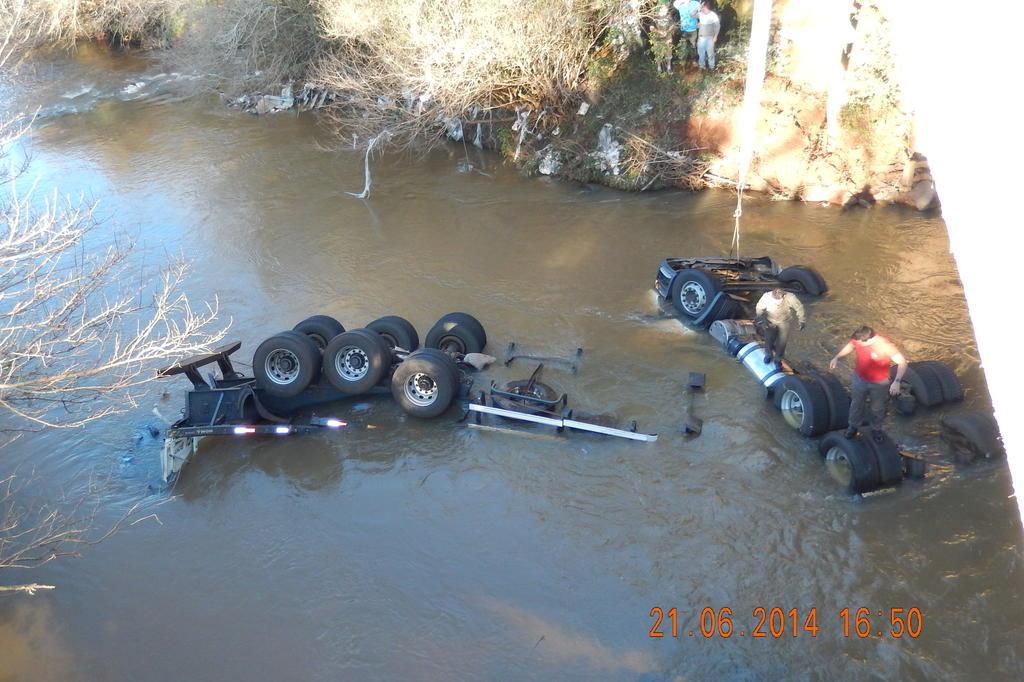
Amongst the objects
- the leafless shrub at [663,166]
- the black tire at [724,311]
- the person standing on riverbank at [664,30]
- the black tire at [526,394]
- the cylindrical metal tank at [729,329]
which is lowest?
the black tire at [526,394]

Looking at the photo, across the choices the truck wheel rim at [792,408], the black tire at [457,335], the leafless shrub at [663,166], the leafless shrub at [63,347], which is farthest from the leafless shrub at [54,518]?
the leafless shrub at [663,166]

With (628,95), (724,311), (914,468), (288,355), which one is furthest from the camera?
(628,95)

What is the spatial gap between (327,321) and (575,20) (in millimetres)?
10775

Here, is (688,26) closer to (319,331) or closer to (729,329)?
(729,329)

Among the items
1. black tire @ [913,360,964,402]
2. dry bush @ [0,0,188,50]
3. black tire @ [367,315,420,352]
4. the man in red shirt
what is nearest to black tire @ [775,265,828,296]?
black tire @ [913,360,964,402]

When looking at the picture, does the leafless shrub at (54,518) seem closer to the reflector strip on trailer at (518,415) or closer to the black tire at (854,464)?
the reflector strip on trailer at (518,415)

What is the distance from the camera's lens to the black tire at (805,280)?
12539 mm

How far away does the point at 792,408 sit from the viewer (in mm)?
9578

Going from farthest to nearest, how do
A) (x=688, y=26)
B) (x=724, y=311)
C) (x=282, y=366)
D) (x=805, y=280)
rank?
(x=688, y=26), (x=805, y=280), (x=724, y=311), (x=282, y=366)

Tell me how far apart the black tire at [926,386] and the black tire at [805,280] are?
3.07m

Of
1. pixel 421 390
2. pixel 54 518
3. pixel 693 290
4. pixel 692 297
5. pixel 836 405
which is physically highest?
pixel 693 290

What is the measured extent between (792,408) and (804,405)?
40cm

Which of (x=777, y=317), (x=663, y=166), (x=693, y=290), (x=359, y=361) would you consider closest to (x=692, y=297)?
(x=693, y=290)
